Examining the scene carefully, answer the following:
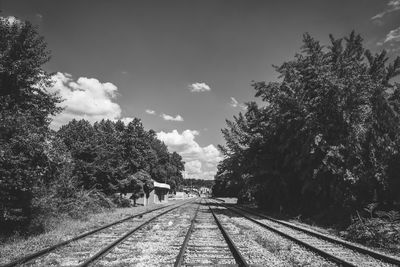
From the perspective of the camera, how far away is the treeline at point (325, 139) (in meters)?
18.5

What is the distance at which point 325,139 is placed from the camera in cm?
2059

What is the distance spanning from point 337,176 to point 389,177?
3215mm

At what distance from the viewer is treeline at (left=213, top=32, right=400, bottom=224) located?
1853 cm

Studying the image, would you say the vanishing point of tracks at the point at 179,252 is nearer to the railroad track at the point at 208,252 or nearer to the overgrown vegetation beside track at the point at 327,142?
the railroad track at the point at 208,252

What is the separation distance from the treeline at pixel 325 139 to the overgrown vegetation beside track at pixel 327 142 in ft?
0.17

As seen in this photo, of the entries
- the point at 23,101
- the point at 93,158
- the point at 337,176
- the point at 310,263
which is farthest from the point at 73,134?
the point at 310,263

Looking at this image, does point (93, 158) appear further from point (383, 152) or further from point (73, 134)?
point (383, 152)

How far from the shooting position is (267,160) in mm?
26844

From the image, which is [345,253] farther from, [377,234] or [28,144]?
[28,144]

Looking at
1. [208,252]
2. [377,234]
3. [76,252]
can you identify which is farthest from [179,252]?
[377,234]

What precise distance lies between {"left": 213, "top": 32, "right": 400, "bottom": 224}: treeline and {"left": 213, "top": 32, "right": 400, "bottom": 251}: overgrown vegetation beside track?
0.05 meters

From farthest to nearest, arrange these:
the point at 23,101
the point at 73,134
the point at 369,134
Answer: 1. the point at 73,134
2. the point at 369,134
3. the point at 23,101

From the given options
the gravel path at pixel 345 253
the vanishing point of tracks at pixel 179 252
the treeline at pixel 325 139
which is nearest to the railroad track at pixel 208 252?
the vanishing point of tracks at pixel 179 252

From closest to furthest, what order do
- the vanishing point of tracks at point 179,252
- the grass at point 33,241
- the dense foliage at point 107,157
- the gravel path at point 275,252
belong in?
the vanishing point of tracks at point 179,252, the gravel path at point 275,252, the grass at point 33,241, the dense foliage at point 107,157
